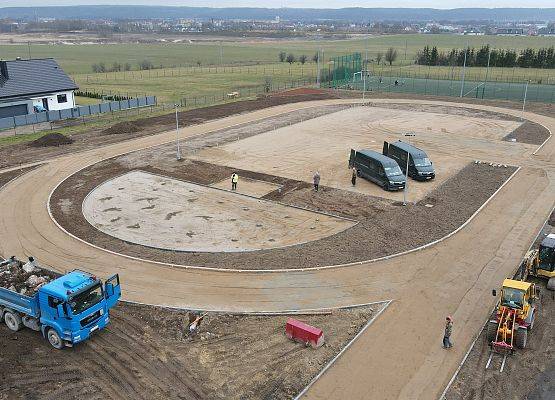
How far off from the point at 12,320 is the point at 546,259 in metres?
20.8

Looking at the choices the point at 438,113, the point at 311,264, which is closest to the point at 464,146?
the point at 438,113

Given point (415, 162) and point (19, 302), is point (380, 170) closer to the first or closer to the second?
point (415, 162)

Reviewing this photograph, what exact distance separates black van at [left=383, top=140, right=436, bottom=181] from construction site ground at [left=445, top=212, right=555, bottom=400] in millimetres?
16816

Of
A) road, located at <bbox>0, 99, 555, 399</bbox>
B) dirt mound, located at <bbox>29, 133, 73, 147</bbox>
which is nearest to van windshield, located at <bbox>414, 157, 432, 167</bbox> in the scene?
road, located at <bbox>0, 99, 555, 399</bbox>

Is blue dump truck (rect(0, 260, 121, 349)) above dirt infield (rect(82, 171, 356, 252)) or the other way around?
above

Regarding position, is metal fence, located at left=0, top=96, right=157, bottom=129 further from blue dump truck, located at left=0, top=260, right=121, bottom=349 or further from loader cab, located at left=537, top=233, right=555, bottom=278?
loader cab, located at left=537, top=233, right=555, bottom=278

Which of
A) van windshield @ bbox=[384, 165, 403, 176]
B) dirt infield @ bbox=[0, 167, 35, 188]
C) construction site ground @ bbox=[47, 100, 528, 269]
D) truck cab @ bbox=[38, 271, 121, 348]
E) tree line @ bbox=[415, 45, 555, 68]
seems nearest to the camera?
truck cab @ bbox=[38, 271, 121, 348]

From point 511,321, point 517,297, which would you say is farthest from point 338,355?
point 517,297

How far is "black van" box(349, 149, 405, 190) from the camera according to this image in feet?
105

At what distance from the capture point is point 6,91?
52.7 m

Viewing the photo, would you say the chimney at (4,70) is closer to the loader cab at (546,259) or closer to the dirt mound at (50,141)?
the dirt mound at (50,141)

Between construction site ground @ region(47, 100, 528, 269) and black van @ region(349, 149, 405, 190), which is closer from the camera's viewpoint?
construction site ground @ region(47, 100, 528, 269)

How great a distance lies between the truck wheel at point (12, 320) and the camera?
60.1 feet

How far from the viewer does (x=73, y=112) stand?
55938 millimetres
